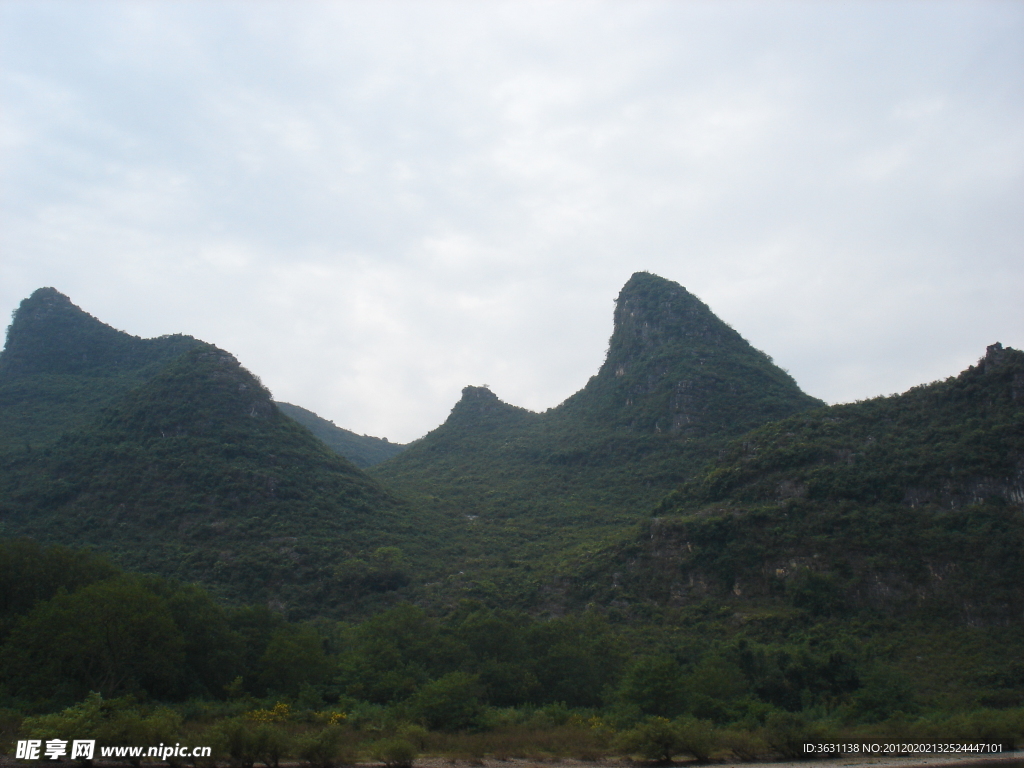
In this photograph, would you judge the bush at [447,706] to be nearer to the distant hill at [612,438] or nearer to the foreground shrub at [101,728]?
the foreground shrub at [101,728]

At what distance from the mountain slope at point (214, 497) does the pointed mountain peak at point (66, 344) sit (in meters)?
22.2

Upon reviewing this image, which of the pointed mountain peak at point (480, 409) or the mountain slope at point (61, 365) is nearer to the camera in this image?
the mountain slope at point (61, 365)

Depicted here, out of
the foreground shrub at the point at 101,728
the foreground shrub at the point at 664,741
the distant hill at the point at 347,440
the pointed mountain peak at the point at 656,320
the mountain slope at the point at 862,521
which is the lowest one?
the foreground shrub at the point at 664,741

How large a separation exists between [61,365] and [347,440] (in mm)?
57216

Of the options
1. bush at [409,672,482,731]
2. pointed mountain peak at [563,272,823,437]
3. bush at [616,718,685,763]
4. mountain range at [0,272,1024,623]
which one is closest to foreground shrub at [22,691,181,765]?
bush at [409,672,482,731]

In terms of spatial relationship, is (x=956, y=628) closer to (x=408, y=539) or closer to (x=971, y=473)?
(x=971, y=473)

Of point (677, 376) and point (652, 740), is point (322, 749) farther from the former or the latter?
point (677, 376)

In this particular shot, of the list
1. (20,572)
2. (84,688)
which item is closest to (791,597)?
(84,688)

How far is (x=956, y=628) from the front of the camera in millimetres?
38188

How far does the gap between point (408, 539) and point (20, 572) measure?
35.4 metres

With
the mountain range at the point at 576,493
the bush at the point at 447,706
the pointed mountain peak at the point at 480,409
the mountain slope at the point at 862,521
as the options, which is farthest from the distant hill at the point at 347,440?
the bush at the point at 447,706

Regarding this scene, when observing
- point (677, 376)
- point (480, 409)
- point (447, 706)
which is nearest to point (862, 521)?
point (447, 706)

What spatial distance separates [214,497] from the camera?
193 ft

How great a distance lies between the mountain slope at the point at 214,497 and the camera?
51.7 metres
